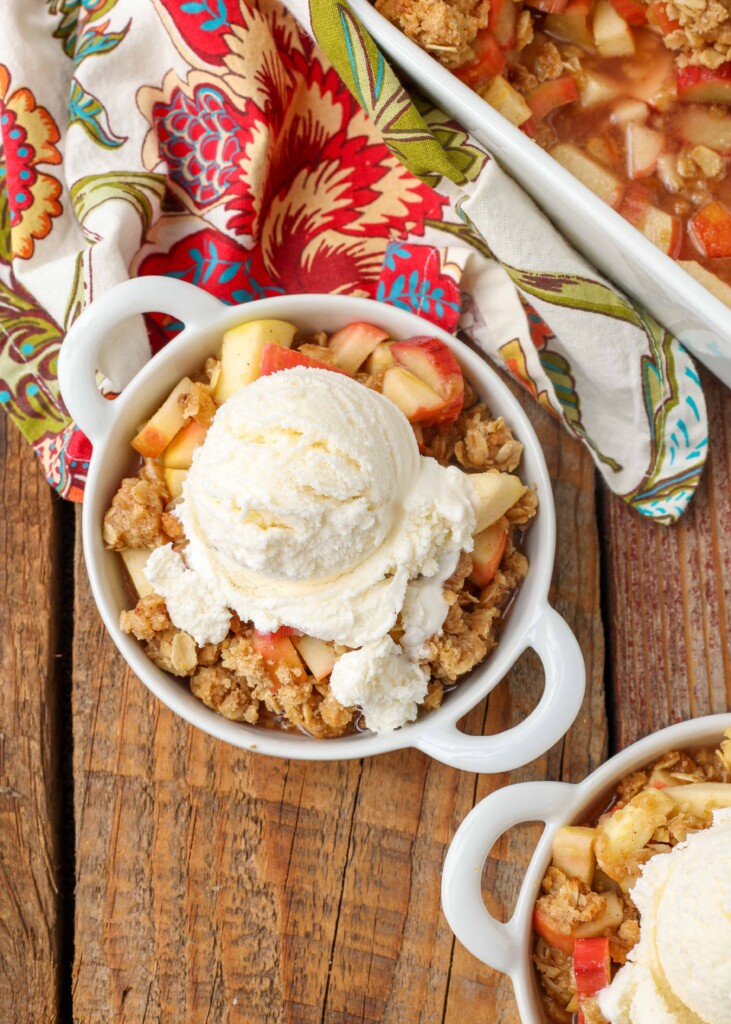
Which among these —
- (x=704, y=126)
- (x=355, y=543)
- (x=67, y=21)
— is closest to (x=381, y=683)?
(x=355, y=543)

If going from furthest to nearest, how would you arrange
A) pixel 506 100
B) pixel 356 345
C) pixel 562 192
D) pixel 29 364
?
1. pixel 29 364
2. pixel 356 345
3. pixel 506 100
4. pixel 562 192

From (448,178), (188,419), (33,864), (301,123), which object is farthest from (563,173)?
(33,864)

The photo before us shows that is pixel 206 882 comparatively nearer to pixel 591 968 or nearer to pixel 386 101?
pixel 591 968

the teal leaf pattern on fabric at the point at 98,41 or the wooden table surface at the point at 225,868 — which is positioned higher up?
the teal leaf pattern on fabric at the point at 98,41

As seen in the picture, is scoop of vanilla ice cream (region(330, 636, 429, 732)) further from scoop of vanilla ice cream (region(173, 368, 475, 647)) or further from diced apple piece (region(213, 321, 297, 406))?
diced apple piece (region(213, 321, 297, 406))

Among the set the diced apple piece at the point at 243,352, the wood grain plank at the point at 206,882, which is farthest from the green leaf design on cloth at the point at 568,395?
the wood grain plank at the point at 206,882

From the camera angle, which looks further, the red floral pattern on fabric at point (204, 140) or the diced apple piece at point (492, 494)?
the red floral pattern on fabric at point (204, 140)

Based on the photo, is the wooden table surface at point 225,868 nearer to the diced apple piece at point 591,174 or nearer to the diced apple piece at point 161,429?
the diced apple piece at point 161,429

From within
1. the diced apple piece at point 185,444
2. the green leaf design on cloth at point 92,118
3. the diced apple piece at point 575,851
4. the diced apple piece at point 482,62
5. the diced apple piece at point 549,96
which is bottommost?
the diced apple piece at point 575,851
